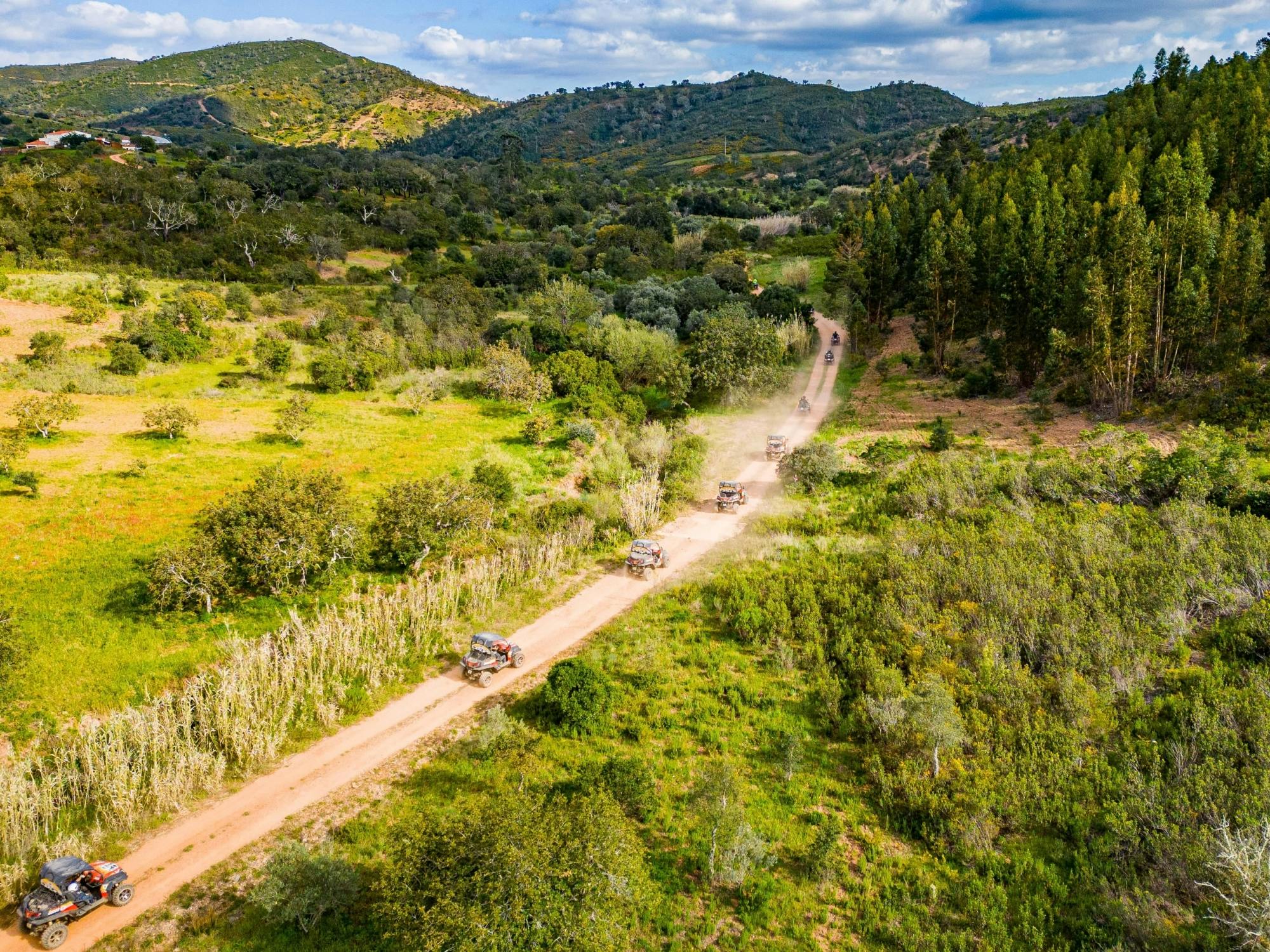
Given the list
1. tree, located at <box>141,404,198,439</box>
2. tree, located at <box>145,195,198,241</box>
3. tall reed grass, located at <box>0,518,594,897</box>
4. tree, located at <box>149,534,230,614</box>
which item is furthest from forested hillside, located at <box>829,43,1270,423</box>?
tree, located at <box>145,195,198,241</box>

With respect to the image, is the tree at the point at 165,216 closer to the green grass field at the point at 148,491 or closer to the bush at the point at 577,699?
the green grass field at the point at 148,491

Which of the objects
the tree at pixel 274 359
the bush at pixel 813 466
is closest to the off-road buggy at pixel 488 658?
the bush at pixel 813 466

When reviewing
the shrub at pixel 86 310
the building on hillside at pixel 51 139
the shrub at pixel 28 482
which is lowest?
the shrub at pixel 28 482

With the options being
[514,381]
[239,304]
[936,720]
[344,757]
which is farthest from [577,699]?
[239,304]

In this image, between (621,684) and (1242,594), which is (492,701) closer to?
(621,684)

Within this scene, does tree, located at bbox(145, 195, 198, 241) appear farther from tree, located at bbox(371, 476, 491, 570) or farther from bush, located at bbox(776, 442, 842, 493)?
bush, located at bbox(776, 442, 842, 493)

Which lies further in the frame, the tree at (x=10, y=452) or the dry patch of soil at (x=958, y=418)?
the dry patch of soil at (x=958, y=418)
